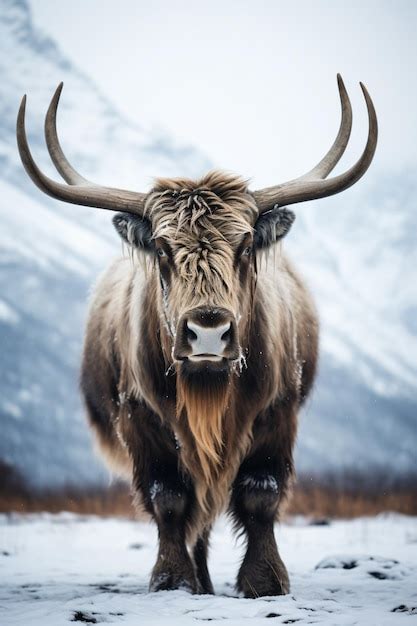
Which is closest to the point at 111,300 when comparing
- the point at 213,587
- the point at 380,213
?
the point at 213,587

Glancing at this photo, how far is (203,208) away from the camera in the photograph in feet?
13.2

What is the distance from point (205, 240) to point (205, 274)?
209 mm

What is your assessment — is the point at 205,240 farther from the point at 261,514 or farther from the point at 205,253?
the point at 261,514

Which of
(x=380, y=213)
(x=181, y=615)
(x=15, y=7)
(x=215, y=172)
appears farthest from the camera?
(x=15, y=7)

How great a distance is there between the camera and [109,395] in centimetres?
534

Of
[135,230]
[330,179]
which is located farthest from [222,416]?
[330,179]

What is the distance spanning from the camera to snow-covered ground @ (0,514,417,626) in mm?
3561

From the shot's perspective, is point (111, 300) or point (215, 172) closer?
point (215, 172)

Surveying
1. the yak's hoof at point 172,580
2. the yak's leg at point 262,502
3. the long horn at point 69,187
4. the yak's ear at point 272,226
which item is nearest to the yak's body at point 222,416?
the yak's leg at point 262,502

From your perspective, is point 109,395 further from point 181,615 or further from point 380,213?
point 380,213

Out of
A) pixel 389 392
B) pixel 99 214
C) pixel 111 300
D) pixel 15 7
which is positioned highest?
pixel 15 7

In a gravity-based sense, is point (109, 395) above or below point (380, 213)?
below

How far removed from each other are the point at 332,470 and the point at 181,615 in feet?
25.4

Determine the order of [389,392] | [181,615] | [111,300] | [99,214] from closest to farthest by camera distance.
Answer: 1. [181,615]
2. [111,300]
3. [389,392]
4. [99,214]
